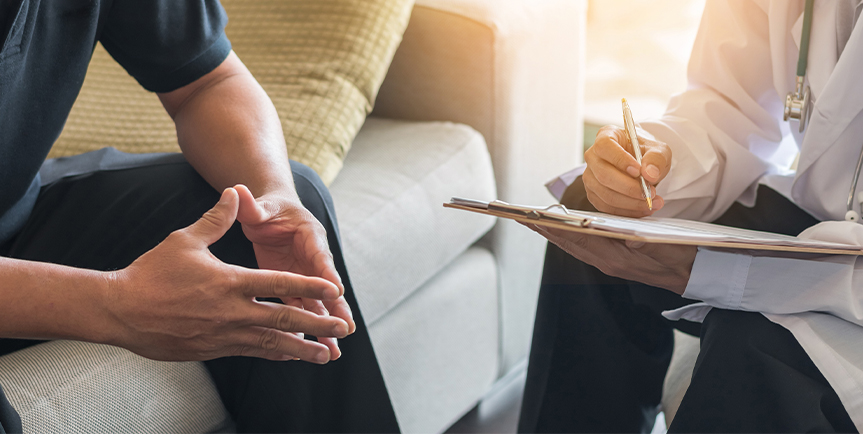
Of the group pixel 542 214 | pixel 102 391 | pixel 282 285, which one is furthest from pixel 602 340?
pixel 102 391

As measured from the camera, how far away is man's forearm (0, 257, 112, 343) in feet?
1.73

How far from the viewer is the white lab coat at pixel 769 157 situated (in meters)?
0.60

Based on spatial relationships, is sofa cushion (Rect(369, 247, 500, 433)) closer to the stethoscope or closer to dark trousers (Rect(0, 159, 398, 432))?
dark trousers (Rect(0, 159, 398, 432))

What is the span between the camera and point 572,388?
2.68 feet

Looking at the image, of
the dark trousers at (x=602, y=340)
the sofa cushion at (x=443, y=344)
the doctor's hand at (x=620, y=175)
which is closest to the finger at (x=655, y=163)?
the doctor's hand at (x=620, y=175)

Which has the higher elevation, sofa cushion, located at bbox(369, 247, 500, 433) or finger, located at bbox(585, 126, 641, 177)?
finger, located at bbox(585, 126, 641, 177)

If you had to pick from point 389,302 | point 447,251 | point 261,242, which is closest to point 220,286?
point 261,242

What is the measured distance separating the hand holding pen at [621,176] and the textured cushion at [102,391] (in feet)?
1.53

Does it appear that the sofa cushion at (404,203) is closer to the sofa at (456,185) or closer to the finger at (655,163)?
the sofa at (456,185)

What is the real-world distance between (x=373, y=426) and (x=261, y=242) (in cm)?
27

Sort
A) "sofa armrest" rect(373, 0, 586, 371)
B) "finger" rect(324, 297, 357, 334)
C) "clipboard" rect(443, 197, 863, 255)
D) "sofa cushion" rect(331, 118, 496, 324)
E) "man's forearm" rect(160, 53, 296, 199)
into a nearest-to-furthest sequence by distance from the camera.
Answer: "clipboard" rect(443, 197, 863, 255) → "finger" rect(324, 297, 357, 334) → "man's forearm" rect(160, 53, 296, 199) → "sofa cushion" rect(331, 118, 496, 324) → "sofa armrest" rect(373, 0, 586, 371)

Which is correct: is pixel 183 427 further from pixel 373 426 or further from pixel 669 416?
pixel 669 416

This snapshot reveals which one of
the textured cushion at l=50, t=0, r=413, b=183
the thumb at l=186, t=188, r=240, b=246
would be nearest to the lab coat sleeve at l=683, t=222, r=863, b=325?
the thumb at l=186, t=188, r=240, b=246

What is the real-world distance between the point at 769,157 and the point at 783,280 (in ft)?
1.05
